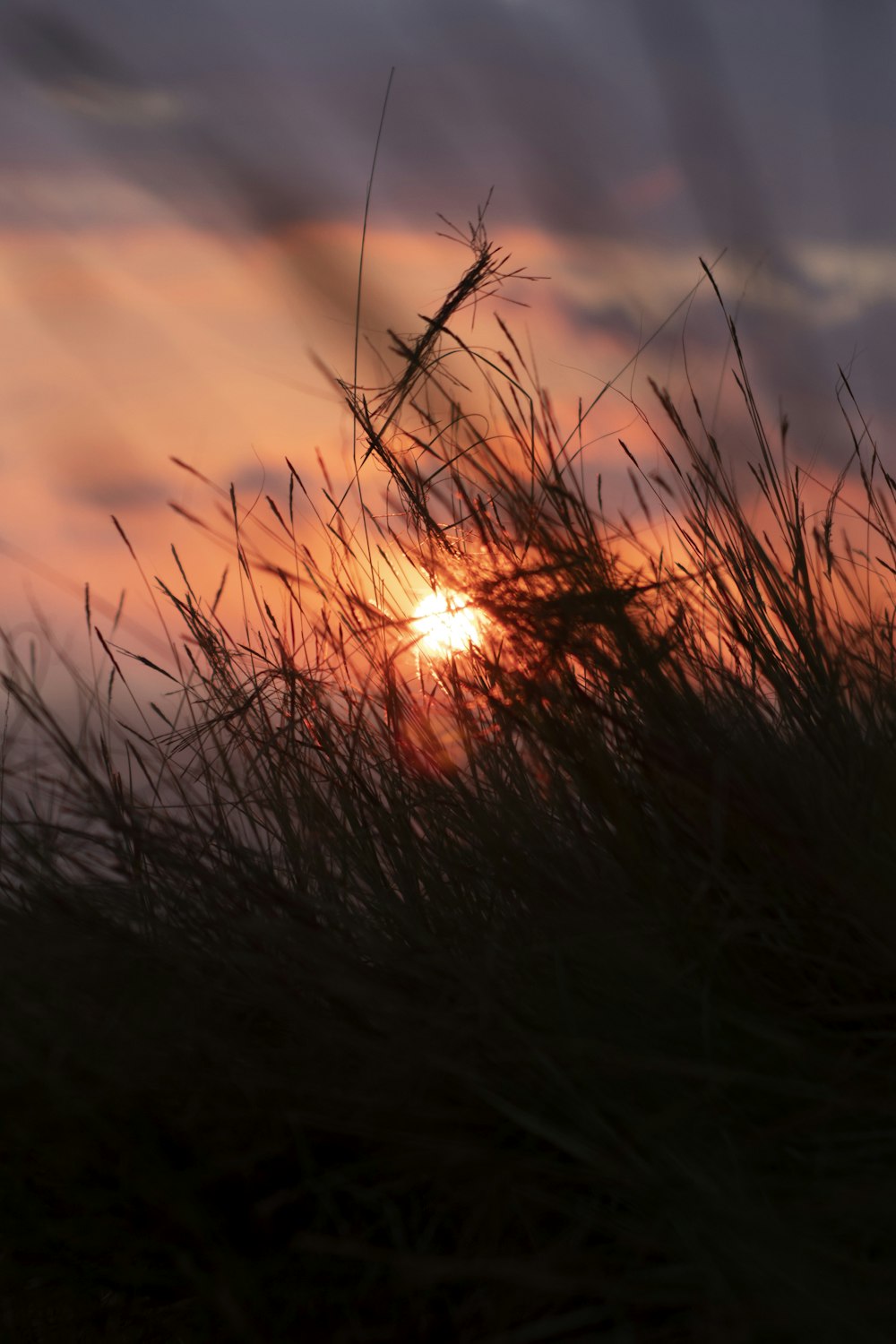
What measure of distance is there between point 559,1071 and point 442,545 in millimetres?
709

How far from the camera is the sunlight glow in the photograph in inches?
52.3

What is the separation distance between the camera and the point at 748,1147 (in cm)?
87

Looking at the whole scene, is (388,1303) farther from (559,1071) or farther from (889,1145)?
(889,1145)

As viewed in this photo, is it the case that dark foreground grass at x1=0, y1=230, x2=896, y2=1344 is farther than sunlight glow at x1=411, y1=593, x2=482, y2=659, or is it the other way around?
sunlight glow at x1=411, y1=593, x2=482, y2=659

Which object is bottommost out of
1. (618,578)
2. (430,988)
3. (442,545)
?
(430,988)

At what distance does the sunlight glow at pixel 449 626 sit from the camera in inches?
52.3

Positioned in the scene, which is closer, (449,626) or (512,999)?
(512,999)

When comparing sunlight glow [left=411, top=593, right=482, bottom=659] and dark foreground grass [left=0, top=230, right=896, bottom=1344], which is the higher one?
sunlight glow [left=411, top=593, right=482, bottom=659]

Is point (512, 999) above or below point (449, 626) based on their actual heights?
below

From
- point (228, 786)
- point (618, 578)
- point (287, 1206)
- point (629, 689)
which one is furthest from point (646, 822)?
point (228, 786)

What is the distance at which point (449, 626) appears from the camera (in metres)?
1.38

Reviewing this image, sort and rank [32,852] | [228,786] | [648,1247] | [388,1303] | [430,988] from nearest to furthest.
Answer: [648,1247] → [388,1303] → [430,988] → [32,852] → [228,786]

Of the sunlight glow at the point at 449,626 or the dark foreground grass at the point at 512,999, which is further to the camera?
the sunlight glow at the point at 449,626

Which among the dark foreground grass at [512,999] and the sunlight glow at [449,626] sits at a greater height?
the sunlight glow at [449,626]
